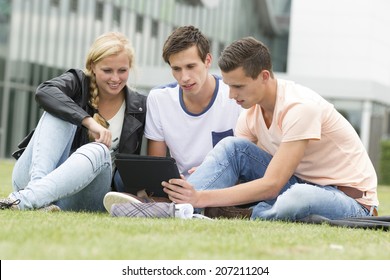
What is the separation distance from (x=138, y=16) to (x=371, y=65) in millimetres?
8488

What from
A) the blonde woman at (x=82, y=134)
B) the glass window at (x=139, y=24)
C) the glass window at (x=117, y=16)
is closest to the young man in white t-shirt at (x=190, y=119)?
the blonde woman at (x=82, y=134)

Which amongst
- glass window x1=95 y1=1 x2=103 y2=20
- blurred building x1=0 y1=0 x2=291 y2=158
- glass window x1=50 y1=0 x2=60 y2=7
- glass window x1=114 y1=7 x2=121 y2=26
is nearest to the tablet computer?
blurred building x1=0 y1=0 x2=291 y2=158

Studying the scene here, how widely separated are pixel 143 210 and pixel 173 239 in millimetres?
1373

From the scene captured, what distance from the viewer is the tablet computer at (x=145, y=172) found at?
18.6 ft

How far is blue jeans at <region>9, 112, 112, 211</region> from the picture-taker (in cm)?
583

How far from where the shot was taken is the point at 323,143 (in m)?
5.96

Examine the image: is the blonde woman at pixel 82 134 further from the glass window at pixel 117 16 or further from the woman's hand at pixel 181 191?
the glass window at pixel 117 16

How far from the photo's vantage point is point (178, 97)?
6.65 meters

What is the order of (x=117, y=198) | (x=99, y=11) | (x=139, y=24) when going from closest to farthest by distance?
(x=117, y=198) → (x=99, y=11) → (x=139, y=24)

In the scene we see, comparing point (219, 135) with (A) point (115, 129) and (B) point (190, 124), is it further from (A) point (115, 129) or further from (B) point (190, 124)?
(A) point (115, 129)

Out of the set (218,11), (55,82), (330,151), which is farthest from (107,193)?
(218,11)

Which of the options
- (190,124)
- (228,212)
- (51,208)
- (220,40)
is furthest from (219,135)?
(220,40)

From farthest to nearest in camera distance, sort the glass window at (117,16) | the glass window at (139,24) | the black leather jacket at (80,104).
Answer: the glass window at (139,24), the glass window at (117,16), the black leather jacket at (80,104)

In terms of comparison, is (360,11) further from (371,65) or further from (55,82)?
(55,82)
